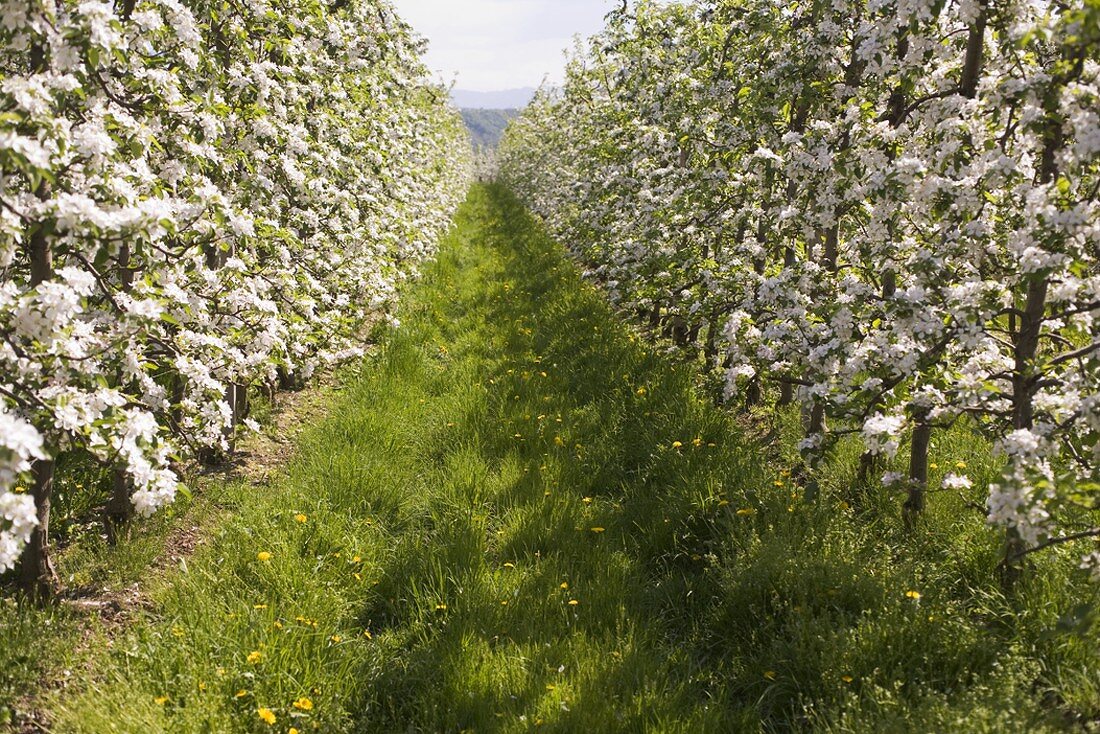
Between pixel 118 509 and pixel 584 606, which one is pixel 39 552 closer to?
pixel 118 509

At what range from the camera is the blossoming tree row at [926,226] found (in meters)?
3.24

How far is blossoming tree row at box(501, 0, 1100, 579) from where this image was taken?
324 centimetres

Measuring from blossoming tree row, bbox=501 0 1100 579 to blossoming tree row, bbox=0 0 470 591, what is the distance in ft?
13.6

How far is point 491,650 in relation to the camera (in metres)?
3.97

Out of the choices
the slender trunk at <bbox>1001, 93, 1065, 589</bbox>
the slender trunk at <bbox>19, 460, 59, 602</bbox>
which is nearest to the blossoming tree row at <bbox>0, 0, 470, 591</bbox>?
the slender trunk at <bbox>19, 460, 59, 602</bbox>

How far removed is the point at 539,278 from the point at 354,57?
22.0ft

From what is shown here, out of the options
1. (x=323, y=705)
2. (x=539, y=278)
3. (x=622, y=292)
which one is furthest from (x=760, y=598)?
(x=539, y=278)

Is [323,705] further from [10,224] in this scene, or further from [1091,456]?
[1091,456]

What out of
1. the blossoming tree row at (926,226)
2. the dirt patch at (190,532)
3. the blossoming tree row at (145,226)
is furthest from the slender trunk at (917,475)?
the dirt patch at (190,532)

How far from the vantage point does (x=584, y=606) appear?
4.29 m

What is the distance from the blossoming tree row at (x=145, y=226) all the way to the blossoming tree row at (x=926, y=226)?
4.14 meters

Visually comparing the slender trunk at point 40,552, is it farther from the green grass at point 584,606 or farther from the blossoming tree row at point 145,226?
the green grass at point 584,606

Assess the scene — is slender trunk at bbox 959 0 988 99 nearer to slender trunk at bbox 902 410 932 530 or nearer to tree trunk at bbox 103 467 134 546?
slender trunk at bbox 902 410 932 530

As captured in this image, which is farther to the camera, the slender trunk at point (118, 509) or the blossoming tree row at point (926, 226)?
the slender trunk at point (118, 509)
